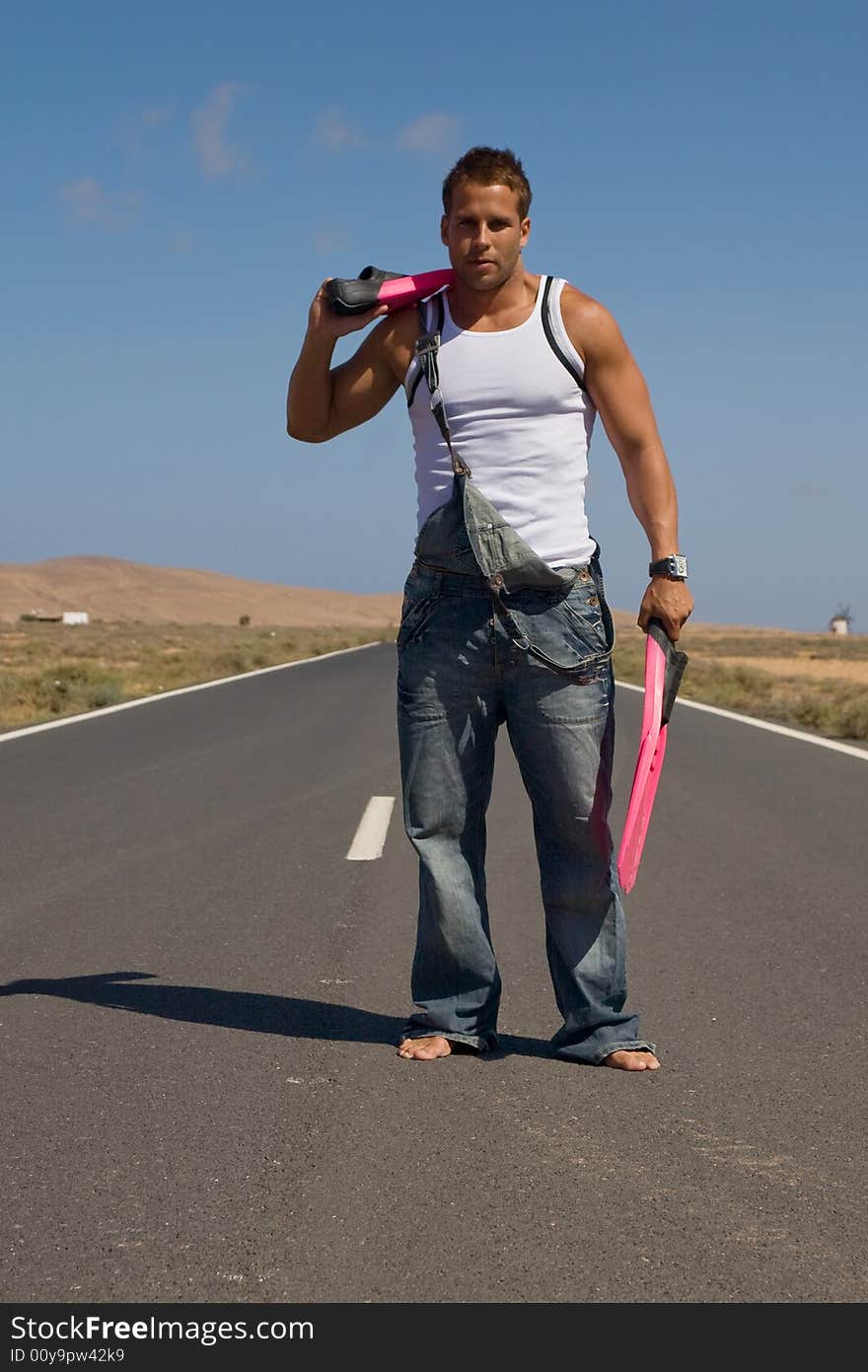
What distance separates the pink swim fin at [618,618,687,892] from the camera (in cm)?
443

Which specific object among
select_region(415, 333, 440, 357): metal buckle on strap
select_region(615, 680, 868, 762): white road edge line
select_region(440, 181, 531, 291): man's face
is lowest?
select_region(615, 680, 868, 762): white road edge line

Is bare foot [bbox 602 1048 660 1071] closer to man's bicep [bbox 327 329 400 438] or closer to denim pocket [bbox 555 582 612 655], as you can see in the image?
denim pocket [bbox 555 582 612 655]

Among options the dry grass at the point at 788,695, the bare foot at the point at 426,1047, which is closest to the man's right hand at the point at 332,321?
the bare foot at the point at 426,1047

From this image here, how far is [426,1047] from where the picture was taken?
15.2 ft

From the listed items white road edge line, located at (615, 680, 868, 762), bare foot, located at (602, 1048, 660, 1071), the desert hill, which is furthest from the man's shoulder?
the desert hill

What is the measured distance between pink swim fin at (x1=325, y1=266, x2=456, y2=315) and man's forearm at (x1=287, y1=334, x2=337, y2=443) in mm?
116

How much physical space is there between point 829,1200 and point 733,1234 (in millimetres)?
316

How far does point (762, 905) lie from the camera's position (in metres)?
7.11

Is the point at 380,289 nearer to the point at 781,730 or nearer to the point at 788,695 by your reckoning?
the point at 781,730

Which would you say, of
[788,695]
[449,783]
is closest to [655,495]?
[449,783]

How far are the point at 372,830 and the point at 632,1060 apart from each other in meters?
4.98

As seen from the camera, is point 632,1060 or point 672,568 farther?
point 632,1060

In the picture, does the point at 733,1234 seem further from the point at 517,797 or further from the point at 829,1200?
the point at 517,797
